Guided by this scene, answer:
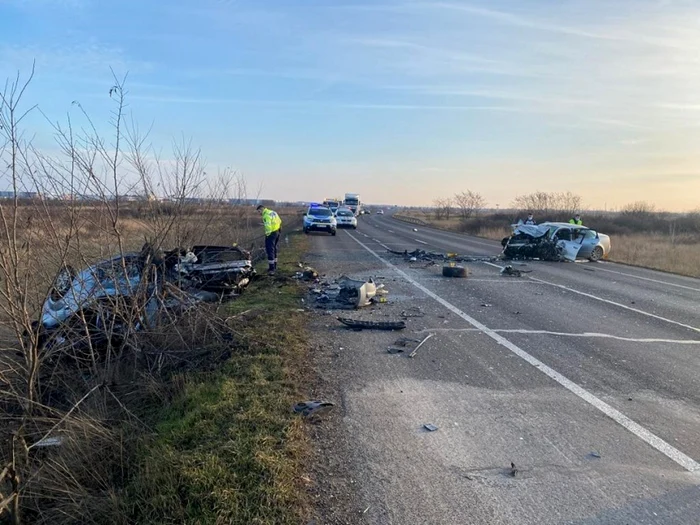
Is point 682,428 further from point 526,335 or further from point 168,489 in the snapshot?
point 168,489

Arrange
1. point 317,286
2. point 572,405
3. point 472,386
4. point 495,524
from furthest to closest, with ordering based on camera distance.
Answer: point 317,286, point 472,386, point 572,405, point 495,524

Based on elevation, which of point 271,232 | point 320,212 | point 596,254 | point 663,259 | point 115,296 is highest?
point 320,212

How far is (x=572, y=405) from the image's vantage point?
4656mm

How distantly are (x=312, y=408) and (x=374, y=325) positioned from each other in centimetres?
334

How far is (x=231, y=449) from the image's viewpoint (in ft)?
11.6

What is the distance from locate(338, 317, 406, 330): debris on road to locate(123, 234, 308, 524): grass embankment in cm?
169

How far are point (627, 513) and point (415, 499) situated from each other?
1263 mm

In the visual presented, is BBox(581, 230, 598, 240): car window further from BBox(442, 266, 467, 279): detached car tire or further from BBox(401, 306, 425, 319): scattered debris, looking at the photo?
BBox(401, 306, 425, 319): scattered debris

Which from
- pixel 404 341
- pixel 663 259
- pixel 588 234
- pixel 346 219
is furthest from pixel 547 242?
pixel 346 219

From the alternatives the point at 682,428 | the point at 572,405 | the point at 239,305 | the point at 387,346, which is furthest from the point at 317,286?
the point at 682,428

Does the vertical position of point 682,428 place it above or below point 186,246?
below

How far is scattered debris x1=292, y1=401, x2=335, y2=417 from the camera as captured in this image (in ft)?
14.1

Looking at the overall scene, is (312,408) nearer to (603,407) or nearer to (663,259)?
(603,407)

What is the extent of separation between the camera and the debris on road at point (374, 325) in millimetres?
7559
